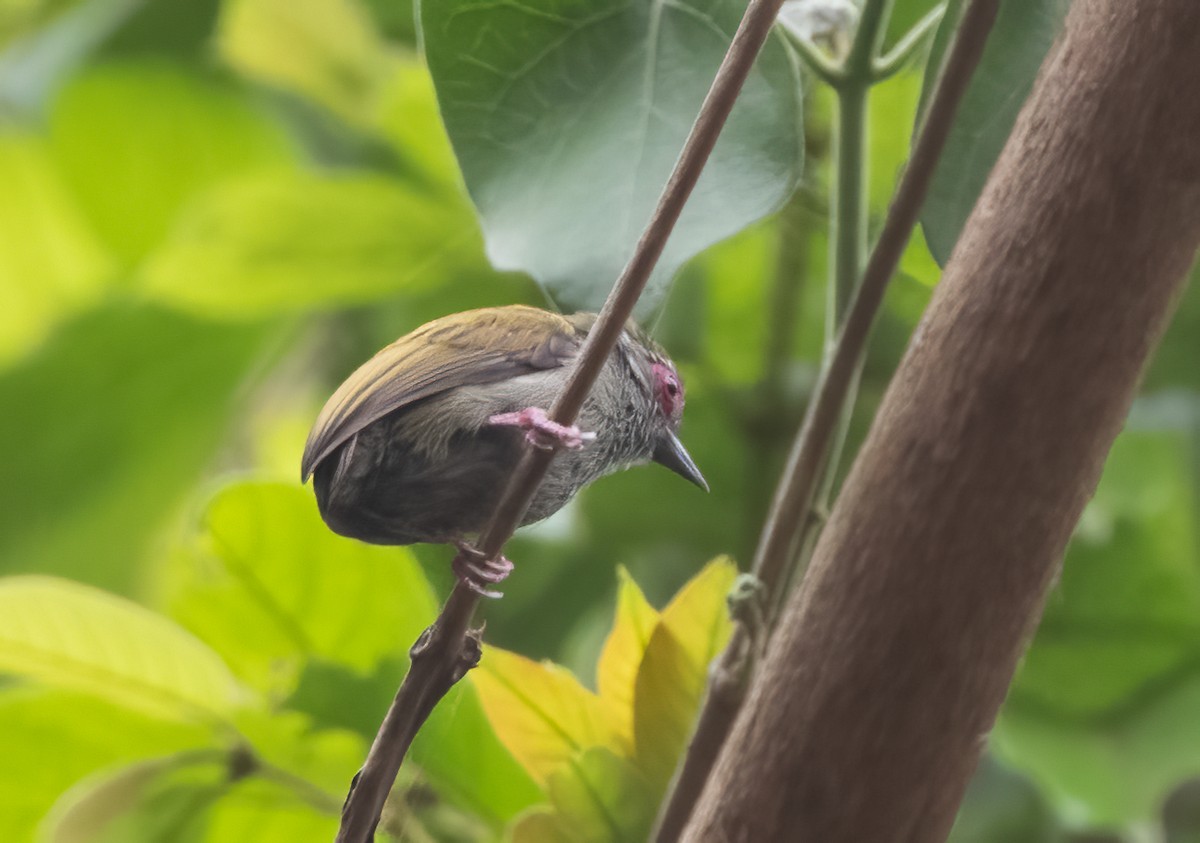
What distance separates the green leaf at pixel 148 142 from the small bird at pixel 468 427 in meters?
0.69

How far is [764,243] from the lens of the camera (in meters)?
0.74

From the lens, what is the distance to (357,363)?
0.73m

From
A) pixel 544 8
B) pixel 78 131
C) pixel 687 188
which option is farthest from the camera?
pixel 78 131

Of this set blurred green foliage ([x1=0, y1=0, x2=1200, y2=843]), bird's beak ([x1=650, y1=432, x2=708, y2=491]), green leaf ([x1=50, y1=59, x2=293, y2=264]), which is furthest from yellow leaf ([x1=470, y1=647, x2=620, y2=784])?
green leaf ([x1=50, y1=59, x2=293, y2=264])

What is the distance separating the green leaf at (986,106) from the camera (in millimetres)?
450

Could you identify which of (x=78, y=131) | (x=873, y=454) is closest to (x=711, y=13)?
(x=873, y=454)

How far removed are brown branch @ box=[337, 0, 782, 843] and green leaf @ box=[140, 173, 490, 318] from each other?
0.37 meters

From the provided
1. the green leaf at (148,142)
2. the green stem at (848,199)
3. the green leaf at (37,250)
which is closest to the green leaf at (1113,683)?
the green stem at (848,199)

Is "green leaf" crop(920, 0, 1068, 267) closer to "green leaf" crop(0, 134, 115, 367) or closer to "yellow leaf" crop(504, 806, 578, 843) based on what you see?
"yellow leaf" crop(504, 806, 578, 843)

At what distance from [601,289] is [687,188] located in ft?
0.24

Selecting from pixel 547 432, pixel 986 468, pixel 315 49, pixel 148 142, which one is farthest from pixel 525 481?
pixel 148 142

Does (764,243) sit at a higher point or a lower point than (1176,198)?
higher

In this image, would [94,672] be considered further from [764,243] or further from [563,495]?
[764,243]

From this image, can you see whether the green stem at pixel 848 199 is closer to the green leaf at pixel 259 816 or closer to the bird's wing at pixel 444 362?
the bird's wing at pixel 444 362
